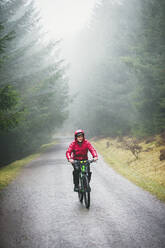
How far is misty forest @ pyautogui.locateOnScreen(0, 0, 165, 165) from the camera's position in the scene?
628 inches

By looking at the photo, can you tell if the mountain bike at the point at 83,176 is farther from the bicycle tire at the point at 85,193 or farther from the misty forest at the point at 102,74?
the misty forest at the point at 102,74

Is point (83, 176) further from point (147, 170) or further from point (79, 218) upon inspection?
point (147, 170)

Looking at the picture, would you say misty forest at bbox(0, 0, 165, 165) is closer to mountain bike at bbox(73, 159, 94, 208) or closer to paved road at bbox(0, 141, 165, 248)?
paved road at bbox(0, 141, 165, 248)

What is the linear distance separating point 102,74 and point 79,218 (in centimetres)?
2554

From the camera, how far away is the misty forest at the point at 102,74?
1596cm

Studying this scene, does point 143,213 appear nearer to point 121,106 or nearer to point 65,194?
point 65,194

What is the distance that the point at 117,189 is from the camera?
7879mm

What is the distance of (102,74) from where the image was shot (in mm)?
28750

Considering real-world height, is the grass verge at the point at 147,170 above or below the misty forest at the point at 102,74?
below

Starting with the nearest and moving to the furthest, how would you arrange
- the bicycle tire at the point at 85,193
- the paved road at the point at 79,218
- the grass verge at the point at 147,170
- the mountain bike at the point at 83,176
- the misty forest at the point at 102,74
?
the paved road at the point at 79,218 < the bicycle tire at the point at 85,193 < the mountain bike at the point at 83,176 < the grass verge at the point at 147,170 < the misty forest at the point at 102,74

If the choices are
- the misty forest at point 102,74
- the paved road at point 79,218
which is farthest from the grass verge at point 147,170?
the misty forest at point 102,74

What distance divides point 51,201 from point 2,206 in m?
1.52

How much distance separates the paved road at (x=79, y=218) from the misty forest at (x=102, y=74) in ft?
15.2

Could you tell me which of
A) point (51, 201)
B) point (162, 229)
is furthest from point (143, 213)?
point (51, 201)
